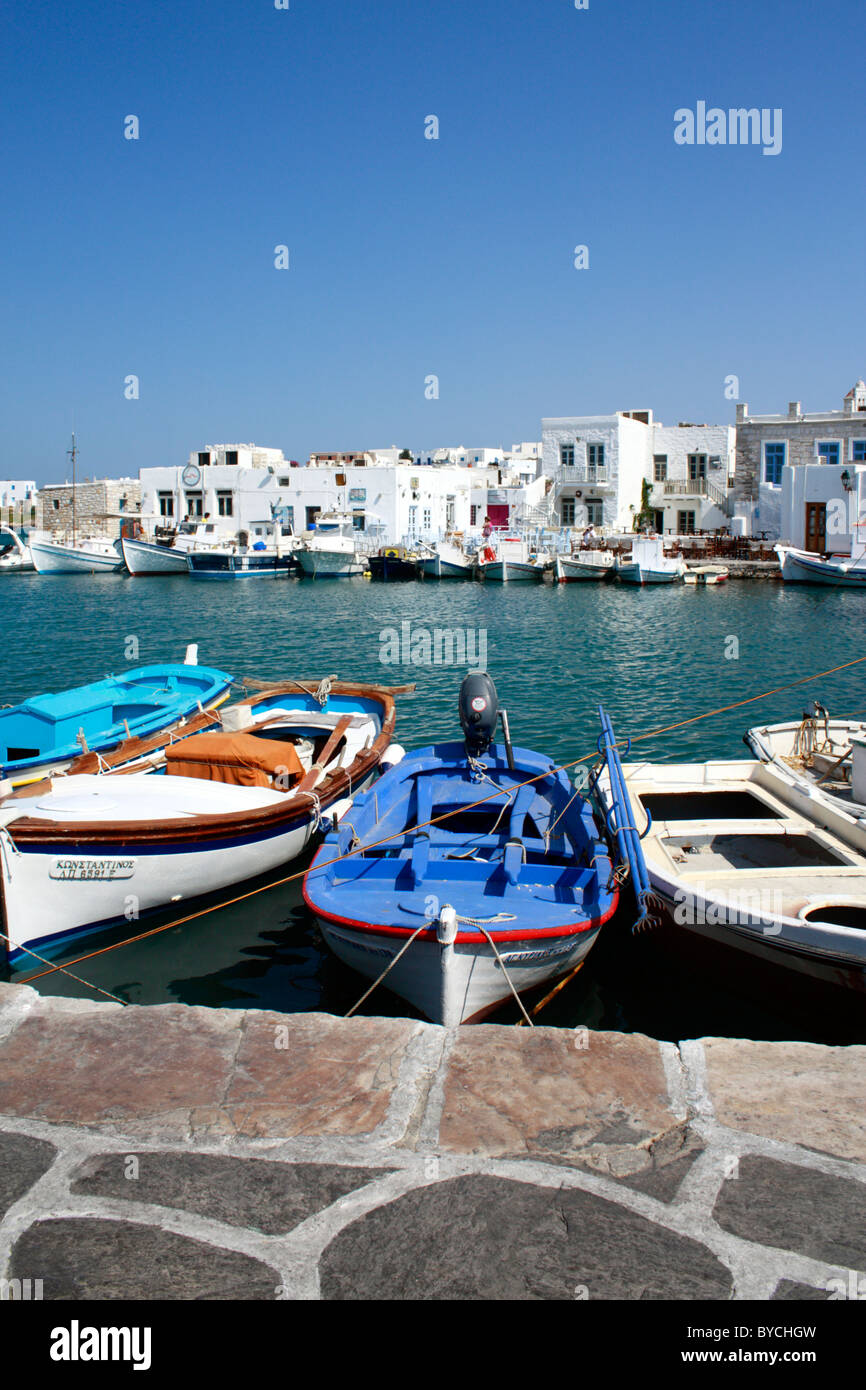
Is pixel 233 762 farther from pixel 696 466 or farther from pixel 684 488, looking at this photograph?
pixel 696 466

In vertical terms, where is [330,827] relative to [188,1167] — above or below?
below

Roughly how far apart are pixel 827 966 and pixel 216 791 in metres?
6.43

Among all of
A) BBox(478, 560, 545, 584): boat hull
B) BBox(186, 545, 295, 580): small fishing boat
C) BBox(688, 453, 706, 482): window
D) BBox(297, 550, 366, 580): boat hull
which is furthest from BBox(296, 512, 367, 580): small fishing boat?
BBox(688, 453, 706, 482): window

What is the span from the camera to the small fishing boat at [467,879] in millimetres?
7352

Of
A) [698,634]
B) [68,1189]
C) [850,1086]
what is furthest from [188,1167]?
[698,634]

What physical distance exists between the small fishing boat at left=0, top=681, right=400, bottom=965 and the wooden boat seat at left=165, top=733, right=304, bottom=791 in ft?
0.04

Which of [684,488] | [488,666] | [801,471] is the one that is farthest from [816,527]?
[488,666]

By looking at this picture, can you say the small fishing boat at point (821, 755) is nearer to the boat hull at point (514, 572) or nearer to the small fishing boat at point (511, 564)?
the boat hull at point (514, 572)

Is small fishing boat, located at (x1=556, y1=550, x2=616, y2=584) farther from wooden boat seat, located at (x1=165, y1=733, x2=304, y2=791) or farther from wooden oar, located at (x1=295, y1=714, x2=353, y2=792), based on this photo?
wooden boat seat, located at (x1=165, y1=733, x2=304, y2=791)

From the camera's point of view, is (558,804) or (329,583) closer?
(558,804)

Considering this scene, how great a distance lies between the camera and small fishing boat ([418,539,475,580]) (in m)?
60.9

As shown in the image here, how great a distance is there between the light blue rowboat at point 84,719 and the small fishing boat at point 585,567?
42503 mm

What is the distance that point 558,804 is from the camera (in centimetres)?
1040
